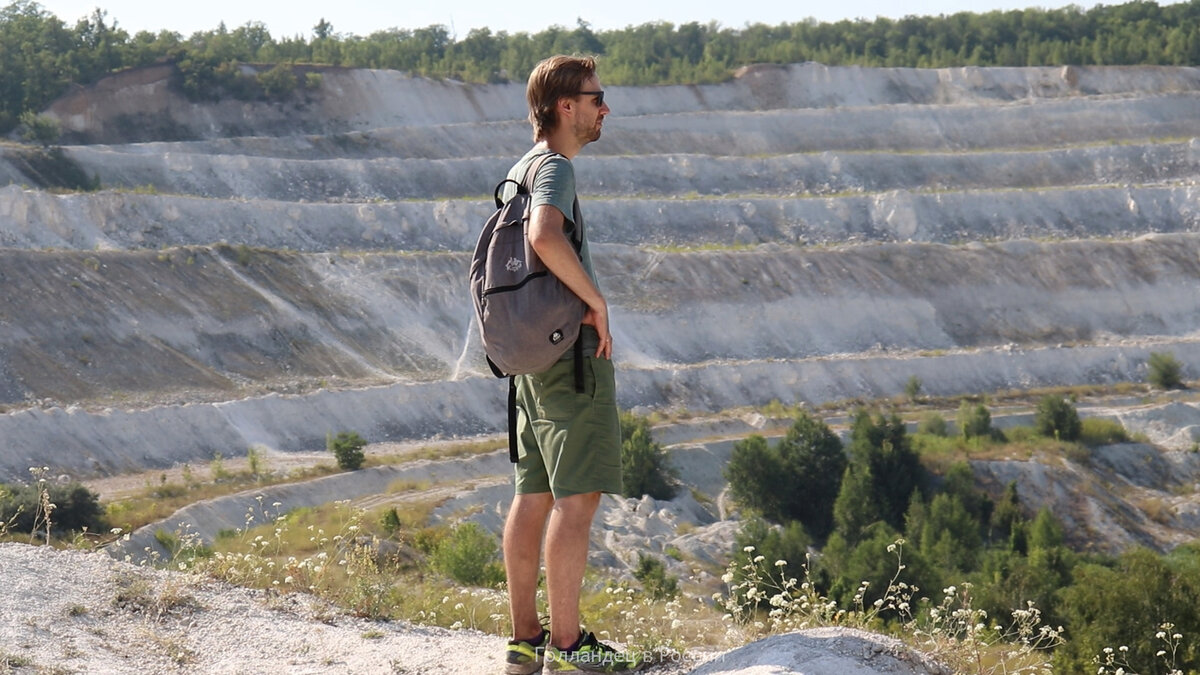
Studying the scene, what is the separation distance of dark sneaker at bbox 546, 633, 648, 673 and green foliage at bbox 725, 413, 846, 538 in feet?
84.7

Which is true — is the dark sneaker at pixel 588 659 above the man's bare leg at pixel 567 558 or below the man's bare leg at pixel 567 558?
below

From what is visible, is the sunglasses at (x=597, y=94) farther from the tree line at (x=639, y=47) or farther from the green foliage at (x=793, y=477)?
the tree line at (x=639, y=47)

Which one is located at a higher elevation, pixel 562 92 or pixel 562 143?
pixel 562 92

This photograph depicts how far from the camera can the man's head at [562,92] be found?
6.28m

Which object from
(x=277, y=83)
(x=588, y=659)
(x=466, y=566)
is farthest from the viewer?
(x=277, y=83)

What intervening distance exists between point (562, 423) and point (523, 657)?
115 cm

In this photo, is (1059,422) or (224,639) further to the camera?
(1059,422)

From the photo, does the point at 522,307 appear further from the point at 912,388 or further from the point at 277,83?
the point at 277,83

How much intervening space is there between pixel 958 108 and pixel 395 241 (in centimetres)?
3395

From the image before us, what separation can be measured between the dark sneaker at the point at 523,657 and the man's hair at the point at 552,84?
2285 mm

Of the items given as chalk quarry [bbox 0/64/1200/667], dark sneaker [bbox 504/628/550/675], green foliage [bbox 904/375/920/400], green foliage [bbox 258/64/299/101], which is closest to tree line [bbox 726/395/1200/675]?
chalk quarry [bbox 0/64/1200/667]

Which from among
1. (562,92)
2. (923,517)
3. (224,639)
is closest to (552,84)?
(562,92)

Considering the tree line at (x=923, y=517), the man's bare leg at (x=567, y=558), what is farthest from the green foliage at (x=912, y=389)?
the man's bare leg at (x=567, y=558)

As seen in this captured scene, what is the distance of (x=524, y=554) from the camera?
6527 mm
